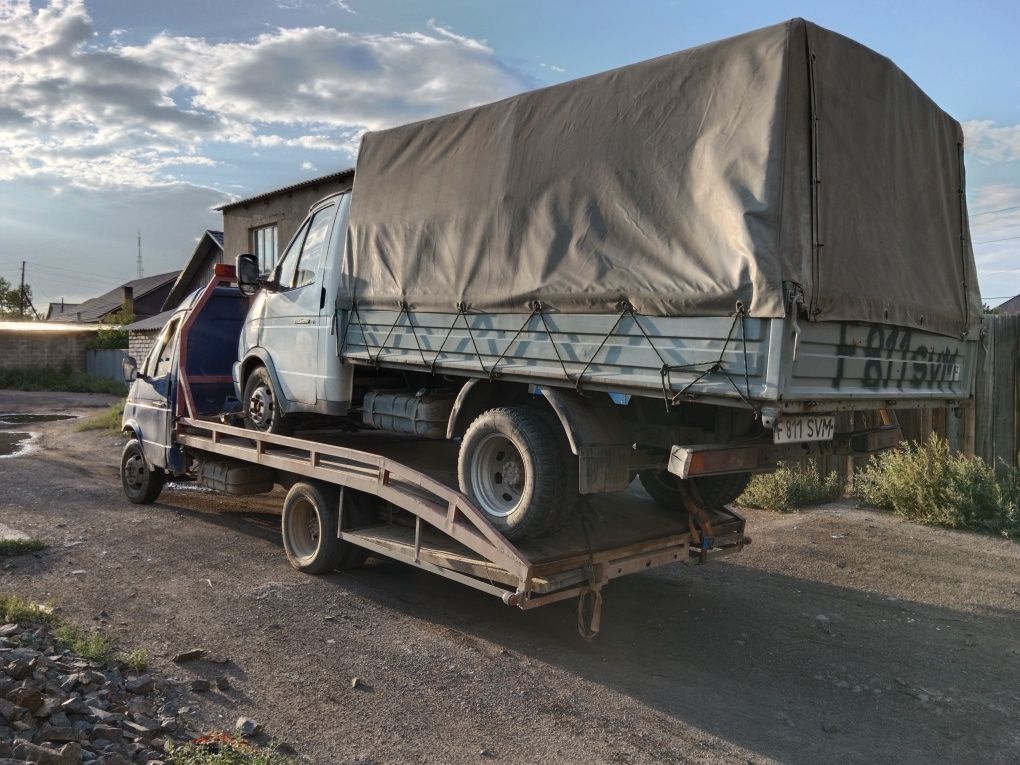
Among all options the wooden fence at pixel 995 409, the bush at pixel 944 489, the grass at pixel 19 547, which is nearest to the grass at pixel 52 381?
the grass at pixel 19 547

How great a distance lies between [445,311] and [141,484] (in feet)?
19.5

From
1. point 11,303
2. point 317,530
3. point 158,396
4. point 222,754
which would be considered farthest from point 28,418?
point 11,303

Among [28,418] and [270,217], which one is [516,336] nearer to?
[270,217]

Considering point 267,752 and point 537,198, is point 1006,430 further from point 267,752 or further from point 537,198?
point 267,752

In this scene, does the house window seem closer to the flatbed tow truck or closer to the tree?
the flatbed tow truck

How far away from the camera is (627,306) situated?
4.43m

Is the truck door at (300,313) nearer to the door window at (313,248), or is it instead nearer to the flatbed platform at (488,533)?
the door window at (313,248)

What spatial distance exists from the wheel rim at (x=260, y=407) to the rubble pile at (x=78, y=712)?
3.11m

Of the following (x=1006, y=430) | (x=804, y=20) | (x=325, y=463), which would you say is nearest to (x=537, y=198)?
(x=804, y=20)

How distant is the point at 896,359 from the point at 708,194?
169cm

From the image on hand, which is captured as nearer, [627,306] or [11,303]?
[627,306]

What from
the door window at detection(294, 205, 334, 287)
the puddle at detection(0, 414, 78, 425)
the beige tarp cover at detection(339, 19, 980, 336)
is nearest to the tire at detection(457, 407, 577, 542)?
the beige tarp cover at detection(339, 19, 980, 336)

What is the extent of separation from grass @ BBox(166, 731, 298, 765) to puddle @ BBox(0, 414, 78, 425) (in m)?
20.5

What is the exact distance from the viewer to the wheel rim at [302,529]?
6.80 metres
